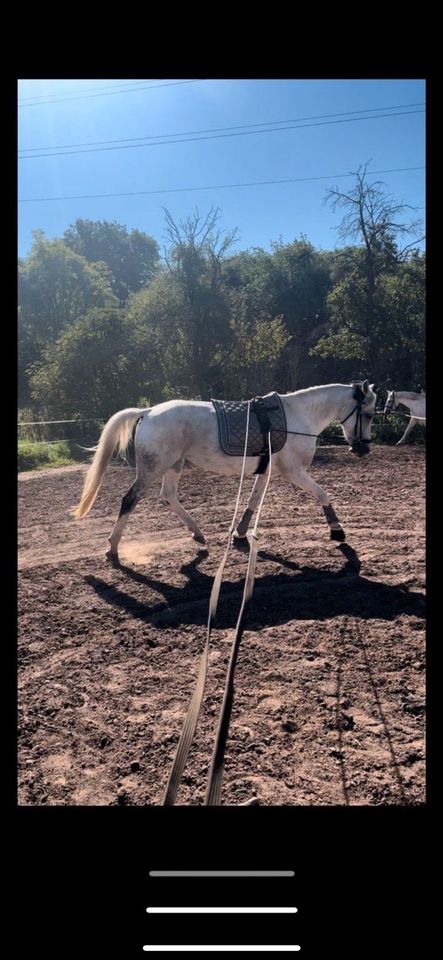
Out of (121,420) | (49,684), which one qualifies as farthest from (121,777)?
(121,420)

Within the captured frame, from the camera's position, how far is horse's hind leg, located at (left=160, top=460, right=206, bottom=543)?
492cm

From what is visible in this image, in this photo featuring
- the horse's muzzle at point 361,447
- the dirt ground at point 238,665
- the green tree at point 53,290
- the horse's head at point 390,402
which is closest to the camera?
the dirt ground at point 238,665

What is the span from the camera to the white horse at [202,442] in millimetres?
4480

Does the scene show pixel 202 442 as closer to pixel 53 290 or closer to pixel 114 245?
pixel 53 290

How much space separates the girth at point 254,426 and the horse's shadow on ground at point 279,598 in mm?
1107

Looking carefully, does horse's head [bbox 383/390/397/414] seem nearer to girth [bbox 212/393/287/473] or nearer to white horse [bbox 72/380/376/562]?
white horse [bbox 72/380/376/562]

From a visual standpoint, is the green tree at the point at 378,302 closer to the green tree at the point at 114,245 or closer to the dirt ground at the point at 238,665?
the dirt ground at the point at 238,665

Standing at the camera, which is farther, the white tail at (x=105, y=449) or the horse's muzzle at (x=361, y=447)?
the horse's muzzle at (x=361, y=447)

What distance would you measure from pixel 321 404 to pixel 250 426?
0.84 meters

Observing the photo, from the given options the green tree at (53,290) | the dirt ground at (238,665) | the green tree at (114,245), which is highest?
the green tree at (114,245)

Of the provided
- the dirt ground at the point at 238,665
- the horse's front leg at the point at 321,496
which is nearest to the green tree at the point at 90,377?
the dirt ground at the point at 238,665

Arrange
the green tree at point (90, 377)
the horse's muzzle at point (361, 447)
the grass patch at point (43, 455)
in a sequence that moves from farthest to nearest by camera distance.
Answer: the green tree at point (90, 377), the grass patch at point (43, 455), the horse's muzzle at point (361, 447)

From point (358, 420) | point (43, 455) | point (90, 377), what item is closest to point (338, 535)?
point (358, 420)

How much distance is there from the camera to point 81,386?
12.7m
